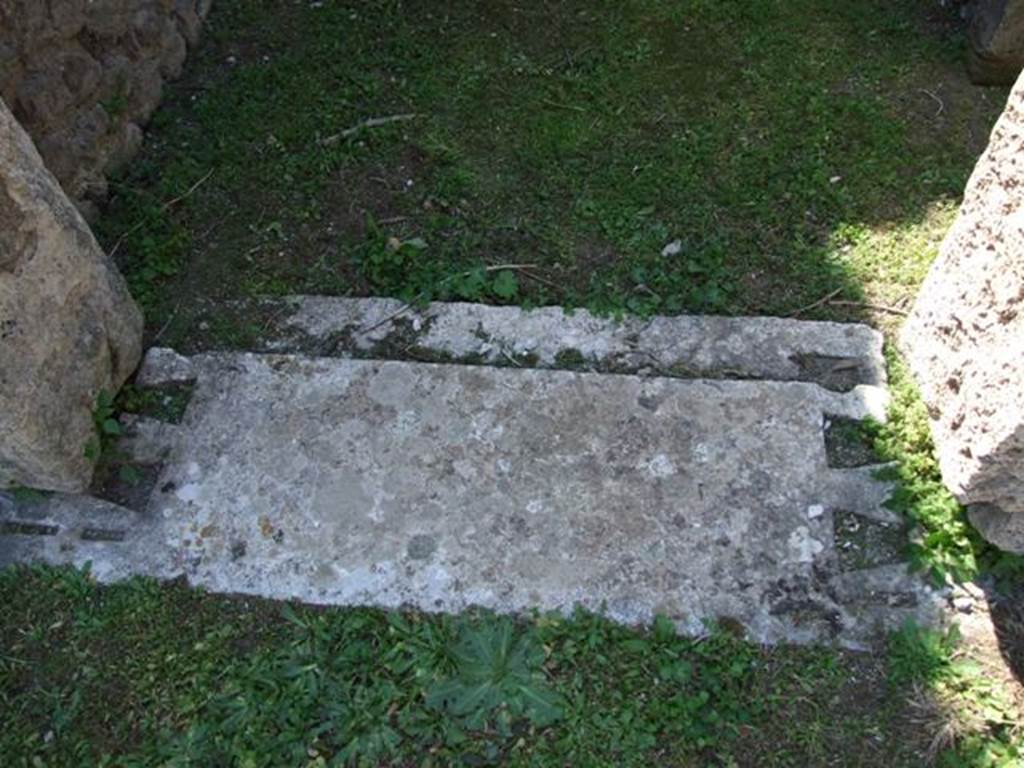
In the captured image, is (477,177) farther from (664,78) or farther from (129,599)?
(129,599)

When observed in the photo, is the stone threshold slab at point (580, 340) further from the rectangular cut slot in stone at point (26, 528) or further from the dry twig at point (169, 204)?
the rectangular cut slot in stone at point (26, 528)

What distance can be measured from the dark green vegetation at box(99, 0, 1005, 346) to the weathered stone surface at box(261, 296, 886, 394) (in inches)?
3.5

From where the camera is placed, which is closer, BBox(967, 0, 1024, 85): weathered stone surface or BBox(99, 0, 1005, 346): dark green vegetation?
BBox(99, 0, 1005, 346): dark green vegetation

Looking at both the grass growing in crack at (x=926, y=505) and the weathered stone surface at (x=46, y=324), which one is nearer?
the weathered stone surface at (x=46, y=324)

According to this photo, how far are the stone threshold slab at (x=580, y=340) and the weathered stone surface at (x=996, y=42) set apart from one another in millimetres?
1553

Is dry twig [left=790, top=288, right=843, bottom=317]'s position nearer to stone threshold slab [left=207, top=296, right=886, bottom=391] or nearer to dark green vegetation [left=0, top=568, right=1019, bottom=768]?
stone threshold slab [left=207, top=296, right=886, bottom=391]

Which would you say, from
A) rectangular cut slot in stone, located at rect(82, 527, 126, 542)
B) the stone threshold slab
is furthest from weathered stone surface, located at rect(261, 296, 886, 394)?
rectangular cut slot in stone, located at rect(82, 527, 126, 542)

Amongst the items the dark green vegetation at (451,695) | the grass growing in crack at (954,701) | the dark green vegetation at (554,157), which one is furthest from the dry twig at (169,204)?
the grass growing in crack at (954,701)

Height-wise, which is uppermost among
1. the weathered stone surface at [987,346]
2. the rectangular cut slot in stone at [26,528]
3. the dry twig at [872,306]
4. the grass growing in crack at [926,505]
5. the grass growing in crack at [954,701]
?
the weathered stone surface at [987,346]

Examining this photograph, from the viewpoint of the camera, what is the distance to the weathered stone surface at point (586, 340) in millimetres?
3039

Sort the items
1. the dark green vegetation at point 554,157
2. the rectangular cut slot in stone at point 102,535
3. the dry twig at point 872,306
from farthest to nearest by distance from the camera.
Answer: the dark green vegetation at point 554,157 → the dry twig at point 872,306 → the rectangular cut slot in stone at point 102,535

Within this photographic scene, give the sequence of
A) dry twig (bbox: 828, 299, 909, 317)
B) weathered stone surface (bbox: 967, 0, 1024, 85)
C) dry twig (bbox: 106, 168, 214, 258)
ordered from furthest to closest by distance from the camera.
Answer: weathered stone surface (bbox: 967, 0, 1024, 85) < dry twig (bbox: 106, 168, 214, 258) < dry twig (bbox: 828, 299, 909, 317)

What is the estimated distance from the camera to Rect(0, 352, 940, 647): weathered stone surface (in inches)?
102

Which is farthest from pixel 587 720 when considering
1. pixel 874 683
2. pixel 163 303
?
pixel 163 303
